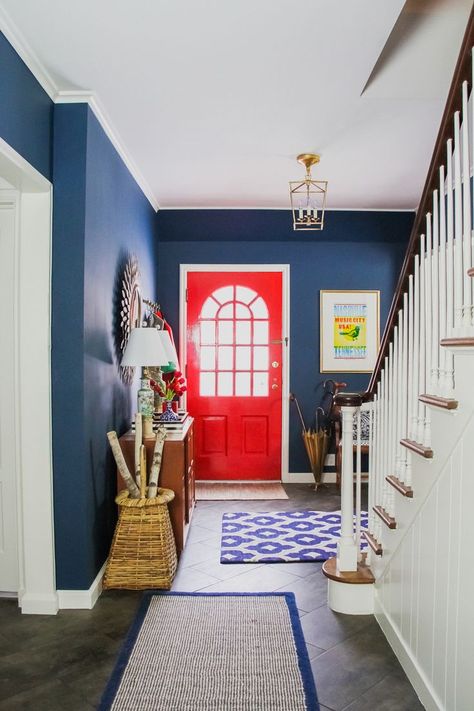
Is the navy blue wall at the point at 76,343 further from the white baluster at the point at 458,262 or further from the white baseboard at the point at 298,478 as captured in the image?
the white baseboard at the point at 298,478

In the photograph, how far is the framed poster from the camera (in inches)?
223

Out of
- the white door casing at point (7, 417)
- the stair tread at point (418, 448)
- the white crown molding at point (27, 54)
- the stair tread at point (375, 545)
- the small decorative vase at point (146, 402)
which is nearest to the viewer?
the stair tread at point (418, 448)

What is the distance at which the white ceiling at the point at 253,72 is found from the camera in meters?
2.29

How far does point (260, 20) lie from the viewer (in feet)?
7.59

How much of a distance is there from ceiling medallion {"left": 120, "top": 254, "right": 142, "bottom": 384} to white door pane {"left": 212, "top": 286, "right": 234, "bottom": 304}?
4.70ft

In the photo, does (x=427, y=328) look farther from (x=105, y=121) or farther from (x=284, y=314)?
(x=284, y=314)

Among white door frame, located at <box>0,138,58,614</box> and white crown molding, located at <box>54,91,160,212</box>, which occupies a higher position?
white crown molding, located at <box>54,91,160,212</box>

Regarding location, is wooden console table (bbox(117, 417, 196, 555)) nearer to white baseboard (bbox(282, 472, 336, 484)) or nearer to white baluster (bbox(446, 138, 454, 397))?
white baluster (bbox(446, 138, 454, 397))

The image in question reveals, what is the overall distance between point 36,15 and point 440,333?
6.46 feet

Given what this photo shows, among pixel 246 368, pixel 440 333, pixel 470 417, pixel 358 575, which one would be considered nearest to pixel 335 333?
pixel 246 368

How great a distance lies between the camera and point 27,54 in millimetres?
2533

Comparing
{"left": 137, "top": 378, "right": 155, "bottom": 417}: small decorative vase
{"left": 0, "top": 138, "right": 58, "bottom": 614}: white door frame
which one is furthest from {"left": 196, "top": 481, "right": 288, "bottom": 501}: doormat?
{"left": 0, "top": 138, "right": 58, "bottom": 614}: white door frame

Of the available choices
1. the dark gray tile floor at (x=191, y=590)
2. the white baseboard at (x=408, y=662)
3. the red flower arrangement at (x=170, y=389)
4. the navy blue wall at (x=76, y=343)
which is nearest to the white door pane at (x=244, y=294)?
the red flower arrangement at (x=170, y=389)

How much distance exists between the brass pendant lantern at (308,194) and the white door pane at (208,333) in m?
1.26
